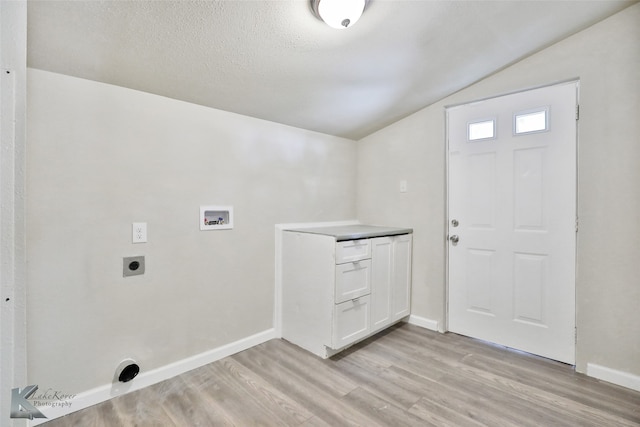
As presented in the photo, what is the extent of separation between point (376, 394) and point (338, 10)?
2.06 meters

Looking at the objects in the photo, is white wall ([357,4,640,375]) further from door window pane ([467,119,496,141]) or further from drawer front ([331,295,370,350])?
drawer front ([331,295,370,350])

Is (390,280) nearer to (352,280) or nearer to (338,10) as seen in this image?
(352,280)

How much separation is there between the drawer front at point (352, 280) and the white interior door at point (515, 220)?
32.2 inches

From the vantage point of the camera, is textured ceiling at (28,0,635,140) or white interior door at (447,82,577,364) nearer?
textured ceiling at (28,0,635,140)

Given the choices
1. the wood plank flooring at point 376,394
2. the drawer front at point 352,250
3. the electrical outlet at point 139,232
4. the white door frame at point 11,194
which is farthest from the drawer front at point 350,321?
the white door frame at point 11,194

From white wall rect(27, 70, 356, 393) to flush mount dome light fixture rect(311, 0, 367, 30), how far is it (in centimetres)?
103

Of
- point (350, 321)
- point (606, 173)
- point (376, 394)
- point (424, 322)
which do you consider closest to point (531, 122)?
point (606, 173)

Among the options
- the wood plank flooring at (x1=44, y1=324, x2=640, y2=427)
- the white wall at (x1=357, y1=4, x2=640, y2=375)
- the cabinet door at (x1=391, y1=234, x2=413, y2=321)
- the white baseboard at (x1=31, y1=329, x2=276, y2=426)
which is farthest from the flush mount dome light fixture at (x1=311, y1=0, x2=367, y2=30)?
the white baseboard at (x1=31, y1=329, x2=276, y2=426)

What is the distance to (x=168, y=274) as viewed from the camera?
190 cm

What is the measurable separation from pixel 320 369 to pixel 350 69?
2.00 meters

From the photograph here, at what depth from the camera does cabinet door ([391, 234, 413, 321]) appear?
2.60 m

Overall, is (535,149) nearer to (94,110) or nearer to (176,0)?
(176,0)

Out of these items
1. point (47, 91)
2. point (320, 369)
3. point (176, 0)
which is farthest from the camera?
point (320, 369)

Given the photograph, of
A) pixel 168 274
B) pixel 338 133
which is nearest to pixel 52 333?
pixel 168 274
